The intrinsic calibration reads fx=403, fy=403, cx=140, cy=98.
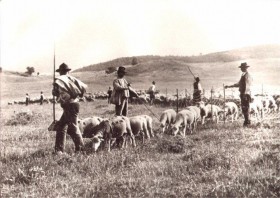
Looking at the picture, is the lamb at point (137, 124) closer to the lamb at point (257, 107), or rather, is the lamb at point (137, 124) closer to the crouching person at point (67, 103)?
the crouching person at point (67, 103)

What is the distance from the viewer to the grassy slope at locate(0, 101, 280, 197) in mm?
6434

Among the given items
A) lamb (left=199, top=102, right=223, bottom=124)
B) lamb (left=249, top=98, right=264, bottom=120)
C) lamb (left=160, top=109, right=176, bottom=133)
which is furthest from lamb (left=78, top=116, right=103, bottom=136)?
lamb (left=249, top=98, right=264, bottom=120)

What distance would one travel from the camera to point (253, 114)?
1750 cm

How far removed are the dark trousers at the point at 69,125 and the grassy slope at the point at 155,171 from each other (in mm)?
391

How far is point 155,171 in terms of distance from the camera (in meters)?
7.57

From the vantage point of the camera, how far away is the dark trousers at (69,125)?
949 centimetres

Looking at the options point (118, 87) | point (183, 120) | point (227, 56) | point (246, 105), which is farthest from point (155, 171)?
point (227, 56)

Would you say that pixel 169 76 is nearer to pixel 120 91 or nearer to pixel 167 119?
pixel 167 119

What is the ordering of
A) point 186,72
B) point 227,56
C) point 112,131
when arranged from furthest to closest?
point 227,56 → point 186,72 → point 112,131

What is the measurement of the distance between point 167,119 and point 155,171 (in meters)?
6.31

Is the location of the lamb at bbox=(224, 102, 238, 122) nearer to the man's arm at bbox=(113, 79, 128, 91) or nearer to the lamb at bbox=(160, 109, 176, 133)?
the lamb at bbox=(160, 109, 176, 133)

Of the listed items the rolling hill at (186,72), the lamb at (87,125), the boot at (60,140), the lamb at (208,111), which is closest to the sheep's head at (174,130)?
the lamb at (87,125)

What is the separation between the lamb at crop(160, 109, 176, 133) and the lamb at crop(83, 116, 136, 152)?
2420 mm

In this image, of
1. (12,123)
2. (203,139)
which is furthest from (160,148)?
(12,123)
